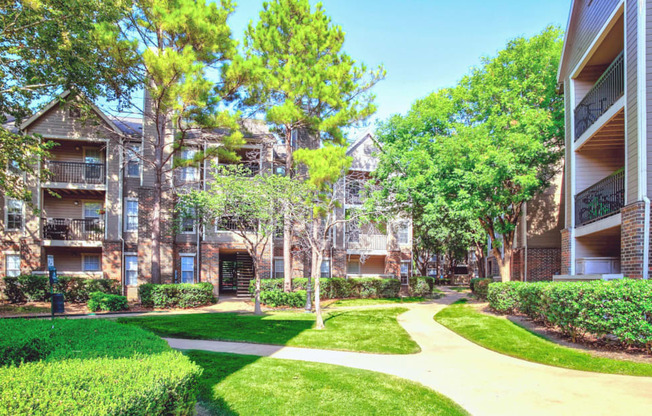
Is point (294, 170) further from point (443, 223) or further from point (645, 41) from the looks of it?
point (645, 41)

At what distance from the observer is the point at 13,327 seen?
6.14 metres

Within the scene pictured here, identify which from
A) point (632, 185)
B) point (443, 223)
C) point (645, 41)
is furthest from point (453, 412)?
point (443, 223)

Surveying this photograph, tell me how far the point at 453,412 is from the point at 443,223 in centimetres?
1627

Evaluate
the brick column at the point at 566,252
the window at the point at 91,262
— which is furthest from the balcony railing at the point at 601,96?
the window at the point at 91,262

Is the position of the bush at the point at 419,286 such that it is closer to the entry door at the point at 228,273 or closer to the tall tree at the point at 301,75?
the tall tree at the point at 301,75

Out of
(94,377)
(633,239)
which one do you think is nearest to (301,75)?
(633,239)

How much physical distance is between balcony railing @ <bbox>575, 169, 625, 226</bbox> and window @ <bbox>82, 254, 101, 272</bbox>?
A: 23189 millimetres

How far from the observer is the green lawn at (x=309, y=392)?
5.55m

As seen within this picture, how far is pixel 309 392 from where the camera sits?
6.23m

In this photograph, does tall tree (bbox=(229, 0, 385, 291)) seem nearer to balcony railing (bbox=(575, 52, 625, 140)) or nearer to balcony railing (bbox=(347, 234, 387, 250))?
balcony railing (bbox=(347, 234, 387, 250))

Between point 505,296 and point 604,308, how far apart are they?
669 centimetres

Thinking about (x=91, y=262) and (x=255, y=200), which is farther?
(x=91, y=262)

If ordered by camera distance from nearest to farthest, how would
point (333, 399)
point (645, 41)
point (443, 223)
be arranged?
point (333, 399) → point (645, 41) → point (443, 223)

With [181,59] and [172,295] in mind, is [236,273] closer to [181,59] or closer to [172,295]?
[172,295]
